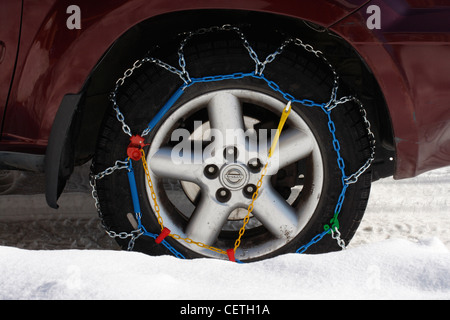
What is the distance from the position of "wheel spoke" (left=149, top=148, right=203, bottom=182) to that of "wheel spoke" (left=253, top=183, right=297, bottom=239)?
0.27m

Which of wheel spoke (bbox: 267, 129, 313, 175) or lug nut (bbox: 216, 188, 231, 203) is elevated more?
wheel spoke (bbox: 267, 129, 313, 175)

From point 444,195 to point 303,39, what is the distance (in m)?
1.79

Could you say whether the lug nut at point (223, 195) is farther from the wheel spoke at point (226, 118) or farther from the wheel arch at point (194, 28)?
the wheel arch at point (194, 28)

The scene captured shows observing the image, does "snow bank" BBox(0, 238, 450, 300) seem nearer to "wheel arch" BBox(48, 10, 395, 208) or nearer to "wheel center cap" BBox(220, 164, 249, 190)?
"wheel center cap" BBox(220, 164, 249, 190)

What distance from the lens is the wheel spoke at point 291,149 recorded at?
2.30 meters

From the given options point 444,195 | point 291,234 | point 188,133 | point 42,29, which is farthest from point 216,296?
point 444,195

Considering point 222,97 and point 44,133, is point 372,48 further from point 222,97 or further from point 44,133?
point 44,133

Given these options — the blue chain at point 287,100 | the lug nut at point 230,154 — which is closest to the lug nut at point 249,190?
the lug nut at point 230,154

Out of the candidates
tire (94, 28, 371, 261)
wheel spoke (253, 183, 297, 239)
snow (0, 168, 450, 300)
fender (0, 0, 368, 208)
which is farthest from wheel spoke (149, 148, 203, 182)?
snow (0, 168, 450, 300)

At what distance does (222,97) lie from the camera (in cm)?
228

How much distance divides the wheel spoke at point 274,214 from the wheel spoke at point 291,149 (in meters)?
0.10

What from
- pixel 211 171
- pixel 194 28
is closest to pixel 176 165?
pixel 211 171

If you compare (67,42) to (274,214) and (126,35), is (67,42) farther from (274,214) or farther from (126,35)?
(274,214)

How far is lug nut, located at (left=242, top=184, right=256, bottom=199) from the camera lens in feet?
7.52
